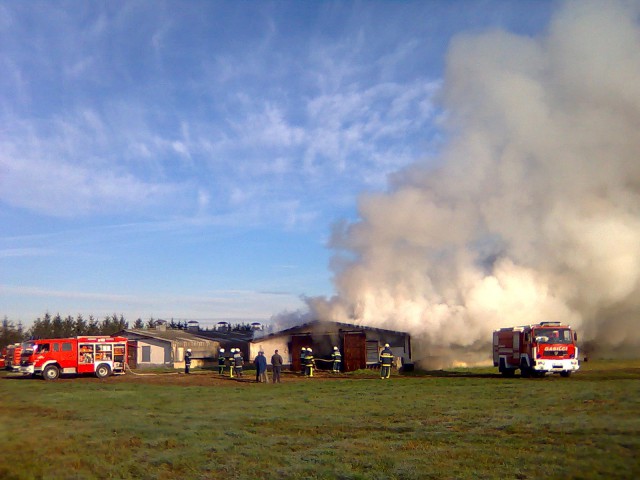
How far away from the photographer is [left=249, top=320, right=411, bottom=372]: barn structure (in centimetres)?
4034

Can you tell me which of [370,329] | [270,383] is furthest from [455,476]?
[370,329]

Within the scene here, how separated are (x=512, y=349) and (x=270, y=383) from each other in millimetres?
13255

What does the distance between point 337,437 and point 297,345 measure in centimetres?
3095

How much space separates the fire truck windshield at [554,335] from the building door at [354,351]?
531 inches

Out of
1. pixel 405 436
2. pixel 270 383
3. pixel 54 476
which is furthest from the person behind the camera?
pixel 270 383

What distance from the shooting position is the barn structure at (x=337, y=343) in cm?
4034

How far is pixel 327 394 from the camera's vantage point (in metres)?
22.9

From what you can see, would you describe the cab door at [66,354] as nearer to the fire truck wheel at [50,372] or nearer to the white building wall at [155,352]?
the fire truck wheel at [50,372]

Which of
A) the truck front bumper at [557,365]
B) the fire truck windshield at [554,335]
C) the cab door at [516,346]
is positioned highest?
the fire truck windshield at [554,335]

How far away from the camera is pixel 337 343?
42.3 m

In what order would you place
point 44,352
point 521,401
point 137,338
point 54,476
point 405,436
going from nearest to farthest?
1. point 54,476
2. point 405,436
3. point 521,401
4. point 44,352
5. point 137,338

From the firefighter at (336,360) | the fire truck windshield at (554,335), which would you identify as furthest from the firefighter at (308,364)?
the fire truck windshield at (554,335)

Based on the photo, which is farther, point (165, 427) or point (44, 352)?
point (44, 352)

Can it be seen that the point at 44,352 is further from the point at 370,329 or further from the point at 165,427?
the point at 165,427
